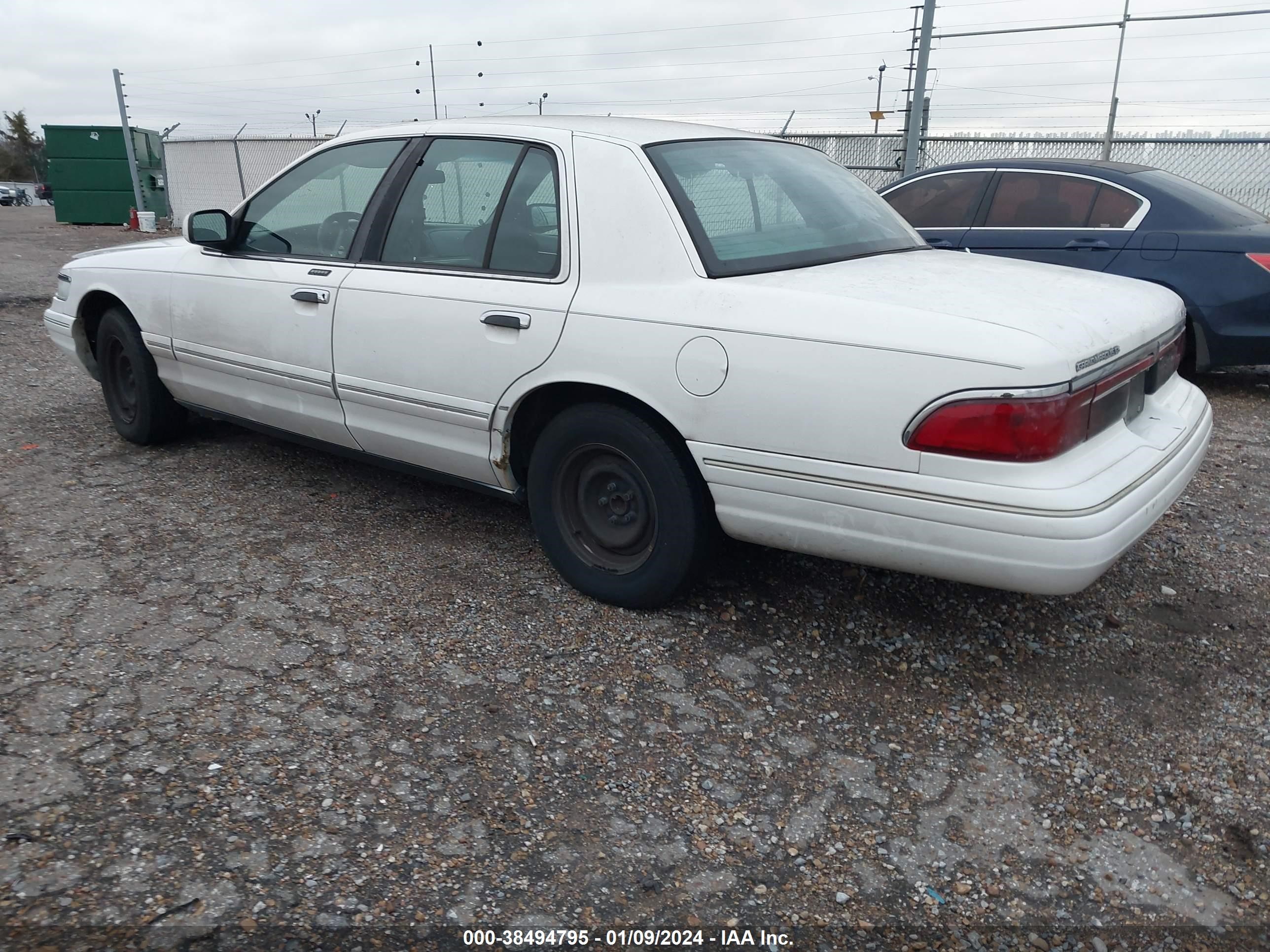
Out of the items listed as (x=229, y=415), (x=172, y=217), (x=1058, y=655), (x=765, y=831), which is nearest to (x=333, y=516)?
(x=229, y=415)

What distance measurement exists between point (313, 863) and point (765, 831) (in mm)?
1070

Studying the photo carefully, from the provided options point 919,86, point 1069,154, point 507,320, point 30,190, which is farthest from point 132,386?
point 30,190

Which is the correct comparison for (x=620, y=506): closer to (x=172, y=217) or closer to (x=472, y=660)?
(x=472, y=660)

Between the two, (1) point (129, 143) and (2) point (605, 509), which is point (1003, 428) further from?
(1) point (129, 143)

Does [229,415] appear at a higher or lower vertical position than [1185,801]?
higher

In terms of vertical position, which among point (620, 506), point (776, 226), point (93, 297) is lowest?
point (620, 506)

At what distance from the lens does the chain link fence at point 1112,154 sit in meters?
10.0

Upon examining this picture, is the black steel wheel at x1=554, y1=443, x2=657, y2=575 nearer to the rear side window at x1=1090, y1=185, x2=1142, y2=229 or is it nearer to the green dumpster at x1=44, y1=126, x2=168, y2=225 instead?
the rear side window at x1=1090, y1=185, x2=1142, y2=229

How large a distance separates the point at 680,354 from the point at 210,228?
8.19ft

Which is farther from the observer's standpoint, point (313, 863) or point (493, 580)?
point (493, 580)

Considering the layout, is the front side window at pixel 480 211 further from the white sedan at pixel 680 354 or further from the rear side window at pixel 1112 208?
the rear side window at pixel 1112 208

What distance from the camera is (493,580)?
3643mm

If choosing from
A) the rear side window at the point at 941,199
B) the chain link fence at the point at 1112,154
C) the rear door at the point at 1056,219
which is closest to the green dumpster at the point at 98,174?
the chain link fence at the point at 1112,154

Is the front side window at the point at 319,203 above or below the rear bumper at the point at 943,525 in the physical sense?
above
